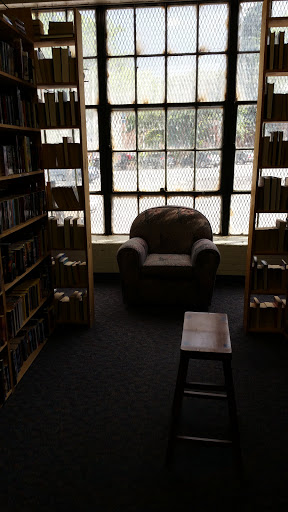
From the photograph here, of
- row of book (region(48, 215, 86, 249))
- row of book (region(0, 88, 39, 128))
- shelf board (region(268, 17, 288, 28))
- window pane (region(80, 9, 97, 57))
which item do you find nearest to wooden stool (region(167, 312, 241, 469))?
row of book (region(48, 215, 86, 249))

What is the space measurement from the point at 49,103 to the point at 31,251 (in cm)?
125

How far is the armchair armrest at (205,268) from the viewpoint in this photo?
405 cm

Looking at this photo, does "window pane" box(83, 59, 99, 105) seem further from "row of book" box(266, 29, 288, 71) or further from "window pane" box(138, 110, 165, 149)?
"row of book" box(266, 29, 288, 71)

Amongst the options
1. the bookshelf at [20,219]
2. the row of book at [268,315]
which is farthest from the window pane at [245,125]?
the bookshelf at [20,219]

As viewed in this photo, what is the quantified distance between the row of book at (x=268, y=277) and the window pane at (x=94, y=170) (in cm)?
251

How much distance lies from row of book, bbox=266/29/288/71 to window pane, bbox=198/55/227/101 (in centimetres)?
163

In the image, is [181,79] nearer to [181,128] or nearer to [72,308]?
[181,128]

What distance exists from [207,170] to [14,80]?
2.81 m

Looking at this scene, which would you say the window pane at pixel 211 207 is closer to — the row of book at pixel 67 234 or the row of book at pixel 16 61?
the row of book at pixel 67 234

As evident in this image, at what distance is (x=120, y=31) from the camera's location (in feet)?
15.6

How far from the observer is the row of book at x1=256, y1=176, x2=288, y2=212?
3.37 meters

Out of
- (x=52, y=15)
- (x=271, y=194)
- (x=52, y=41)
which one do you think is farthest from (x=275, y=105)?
(x=52, y=15)

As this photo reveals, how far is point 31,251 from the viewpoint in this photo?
321 centimetres

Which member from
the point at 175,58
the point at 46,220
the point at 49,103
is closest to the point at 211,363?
the point at 46,220
